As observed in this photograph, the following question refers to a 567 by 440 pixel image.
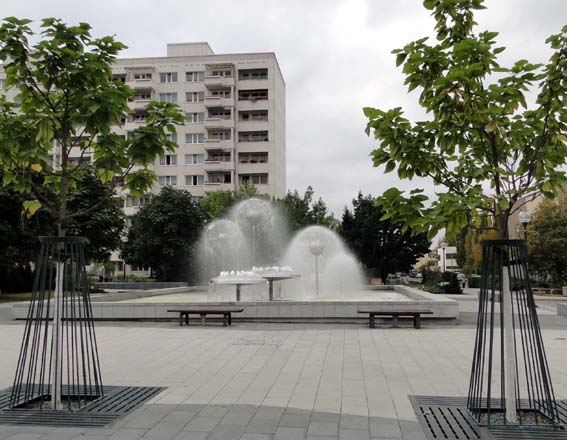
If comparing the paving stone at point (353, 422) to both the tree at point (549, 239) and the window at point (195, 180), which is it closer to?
the tree at point (549, 239)

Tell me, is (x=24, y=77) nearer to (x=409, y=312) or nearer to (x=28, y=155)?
(x=28, y=155)

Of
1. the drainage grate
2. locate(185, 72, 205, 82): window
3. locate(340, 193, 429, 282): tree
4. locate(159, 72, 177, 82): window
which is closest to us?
the drainage grate

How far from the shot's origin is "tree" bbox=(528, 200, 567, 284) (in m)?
39.5

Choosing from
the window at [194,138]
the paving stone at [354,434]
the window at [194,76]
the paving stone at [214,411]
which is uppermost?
the window at [194,76]

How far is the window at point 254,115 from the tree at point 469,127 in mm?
61898

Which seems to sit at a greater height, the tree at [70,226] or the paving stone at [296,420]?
the tree at [70,226]

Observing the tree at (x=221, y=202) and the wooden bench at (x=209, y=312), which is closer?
the wooden bench at (x=209, y=312)

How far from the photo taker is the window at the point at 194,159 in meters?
67.1

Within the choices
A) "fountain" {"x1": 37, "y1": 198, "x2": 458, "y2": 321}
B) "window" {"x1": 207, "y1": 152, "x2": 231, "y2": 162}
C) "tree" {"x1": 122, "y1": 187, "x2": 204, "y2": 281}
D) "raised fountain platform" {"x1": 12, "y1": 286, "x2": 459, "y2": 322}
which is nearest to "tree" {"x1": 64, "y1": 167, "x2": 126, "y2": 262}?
"fountain" {"x1": 37, "y1": 198, "x2": 458, "y2": 321}

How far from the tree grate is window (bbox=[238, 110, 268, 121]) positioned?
62.3 m

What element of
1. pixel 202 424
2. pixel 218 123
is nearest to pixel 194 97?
pixel 218 123

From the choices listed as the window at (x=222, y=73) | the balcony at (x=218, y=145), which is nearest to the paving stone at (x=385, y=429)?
the balcony at (x=218, y=145)

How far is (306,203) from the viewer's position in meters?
45.9

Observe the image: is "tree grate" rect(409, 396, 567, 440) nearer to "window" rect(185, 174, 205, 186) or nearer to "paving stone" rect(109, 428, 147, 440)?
"paving stone" rect(109, 428, 147, 440)
